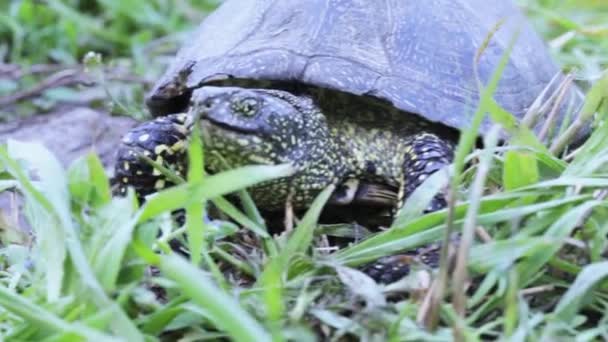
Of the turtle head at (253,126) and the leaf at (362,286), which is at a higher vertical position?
the turtle head at (253,126)

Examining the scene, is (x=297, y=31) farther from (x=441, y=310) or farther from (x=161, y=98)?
(x=441, y=310)

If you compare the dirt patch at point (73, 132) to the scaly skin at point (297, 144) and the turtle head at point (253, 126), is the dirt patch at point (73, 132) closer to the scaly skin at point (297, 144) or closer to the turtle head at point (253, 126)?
the scaly skin at point (297, 144)

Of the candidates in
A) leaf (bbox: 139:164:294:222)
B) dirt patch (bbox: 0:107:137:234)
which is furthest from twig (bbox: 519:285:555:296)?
dirt patch (bbox: 0:107:137:234)

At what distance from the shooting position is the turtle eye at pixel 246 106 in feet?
6.19

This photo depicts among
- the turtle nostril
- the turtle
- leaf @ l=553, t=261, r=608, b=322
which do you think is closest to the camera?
leaf @ l=553, t=261, r=608, b=322

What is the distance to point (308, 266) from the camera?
1521mm

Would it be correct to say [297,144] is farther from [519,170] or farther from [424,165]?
[519,170]

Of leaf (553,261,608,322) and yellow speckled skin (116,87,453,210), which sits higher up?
yellow speckled skin (116,87,453,210)

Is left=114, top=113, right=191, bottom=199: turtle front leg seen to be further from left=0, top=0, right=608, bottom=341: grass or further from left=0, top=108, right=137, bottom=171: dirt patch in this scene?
left=0, top=108, right=137, bottom=171: dirt patch

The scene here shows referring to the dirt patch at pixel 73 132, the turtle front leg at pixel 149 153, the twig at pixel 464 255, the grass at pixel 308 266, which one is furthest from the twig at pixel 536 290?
the dirt patch at pixel 73 132

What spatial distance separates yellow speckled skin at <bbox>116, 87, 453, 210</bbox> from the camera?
74.4 inches

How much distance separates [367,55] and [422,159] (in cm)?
32

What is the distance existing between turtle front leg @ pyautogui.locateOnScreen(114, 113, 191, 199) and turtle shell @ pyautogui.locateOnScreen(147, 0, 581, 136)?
0.73 ft

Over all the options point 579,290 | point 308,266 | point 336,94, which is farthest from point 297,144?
point 579,290
